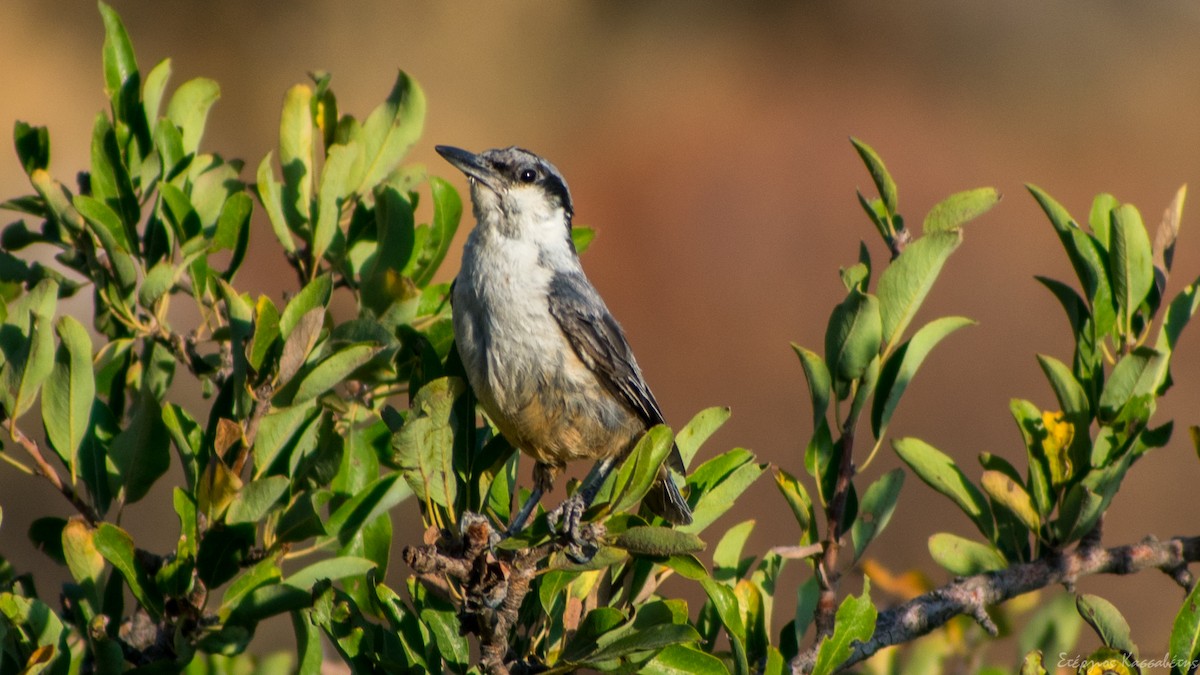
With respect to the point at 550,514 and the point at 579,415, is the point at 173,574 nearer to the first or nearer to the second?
the point at 550,514

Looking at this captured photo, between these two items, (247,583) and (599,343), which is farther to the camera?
(599,343)

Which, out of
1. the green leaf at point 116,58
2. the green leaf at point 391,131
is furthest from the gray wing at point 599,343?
the green leaf at point 116,58

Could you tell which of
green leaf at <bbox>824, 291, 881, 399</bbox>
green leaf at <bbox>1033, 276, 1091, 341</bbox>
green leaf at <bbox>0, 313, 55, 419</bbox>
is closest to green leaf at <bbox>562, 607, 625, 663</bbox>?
green leaf at <bbox>824, 291, 881, 399</bbox>

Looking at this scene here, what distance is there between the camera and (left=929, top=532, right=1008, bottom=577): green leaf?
305 centimetres

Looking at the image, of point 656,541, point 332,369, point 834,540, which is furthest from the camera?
point 834,540

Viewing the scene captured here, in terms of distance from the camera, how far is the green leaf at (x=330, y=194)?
3164mm

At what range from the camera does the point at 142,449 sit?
2771 millimetres

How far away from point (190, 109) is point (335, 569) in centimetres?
151

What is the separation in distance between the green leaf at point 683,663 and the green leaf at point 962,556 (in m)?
0.80

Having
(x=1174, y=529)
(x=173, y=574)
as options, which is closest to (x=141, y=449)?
(x=173, y=574)

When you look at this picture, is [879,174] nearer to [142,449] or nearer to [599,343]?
[599,343]

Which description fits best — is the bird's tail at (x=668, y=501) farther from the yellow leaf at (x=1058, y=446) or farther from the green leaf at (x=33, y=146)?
the green leaf at (x=33, y=146)

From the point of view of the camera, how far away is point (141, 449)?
9.09 ft

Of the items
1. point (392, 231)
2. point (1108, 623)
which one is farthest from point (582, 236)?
point (1108, 623)
